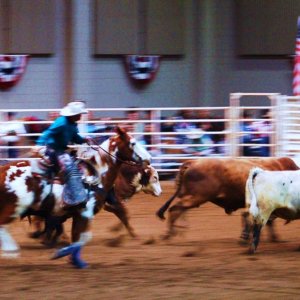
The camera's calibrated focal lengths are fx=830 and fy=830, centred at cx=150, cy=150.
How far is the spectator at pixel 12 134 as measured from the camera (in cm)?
1570

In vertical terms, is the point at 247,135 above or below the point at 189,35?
below

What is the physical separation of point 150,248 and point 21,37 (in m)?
10.6

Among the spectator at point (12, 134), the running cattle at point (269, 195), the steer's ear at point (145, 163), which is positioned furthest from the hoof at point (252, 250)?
the spectator at point (12, 134)

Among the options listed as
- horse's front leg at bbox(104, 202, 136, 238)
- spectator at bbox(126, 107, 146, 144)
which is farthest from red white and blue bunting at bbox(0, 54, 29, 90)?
horse's front leg at bbox(104, 202, 136, 238)

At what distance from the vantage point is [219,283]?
754cm

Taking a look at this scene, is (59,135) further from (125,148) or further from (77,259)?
(77,259)

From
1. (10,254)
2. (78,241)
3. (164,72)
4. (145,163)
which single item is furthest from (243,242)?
(164,72)

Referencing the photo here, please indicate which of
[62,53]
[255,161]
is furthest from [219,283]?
[62,53]

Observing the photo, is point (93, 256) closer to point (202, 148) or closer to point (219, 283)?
point (219, 283)

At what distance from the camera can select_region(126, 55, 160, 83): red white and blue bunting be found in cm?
1967

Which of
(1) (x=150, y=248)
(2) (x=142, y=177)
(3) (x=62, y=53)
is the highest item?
(3) (x=62, y=53)

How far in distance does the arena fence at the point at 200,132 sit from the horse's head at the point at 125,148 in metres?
5.95

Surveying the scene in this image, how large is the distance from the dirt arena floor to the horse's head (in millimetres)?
1058

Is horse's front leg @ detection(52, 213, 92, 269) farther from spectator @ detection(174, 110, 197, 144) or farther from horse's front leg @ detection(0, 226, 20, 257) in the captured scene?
spectator @ detection(174, 110, 197, 144)
